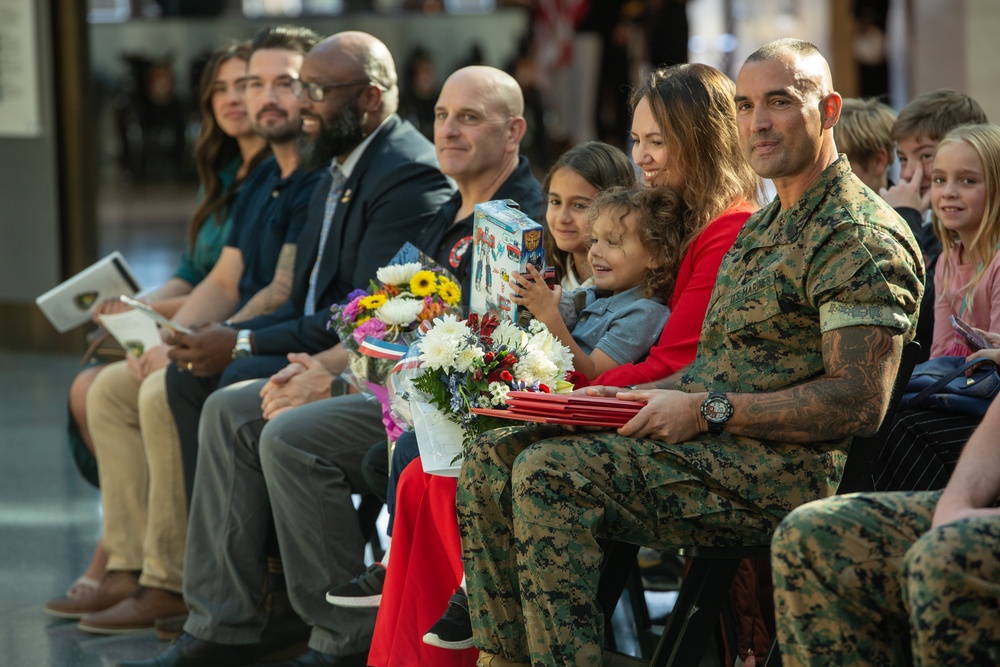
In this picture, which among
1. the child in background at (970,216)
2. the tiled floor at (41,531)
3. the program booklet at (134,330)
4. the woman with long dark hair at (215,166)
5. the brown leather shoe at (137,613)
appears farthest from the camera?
the woman with long dark hair at (215,166)

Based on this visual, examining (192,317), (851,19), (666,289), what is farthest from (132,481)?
(851,19)

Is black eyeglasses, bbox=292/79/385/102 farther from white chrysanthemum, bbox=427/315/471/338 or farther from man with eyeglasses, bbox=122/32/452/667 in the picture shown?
white chrysanthemum, bbox=427/315/471/338

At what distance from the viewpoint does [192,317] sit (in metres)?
4.80

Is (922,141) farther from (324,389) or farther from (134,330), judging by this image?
(134,330)

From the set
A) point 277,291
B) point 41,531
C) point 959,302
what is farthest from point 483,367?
point 41,531

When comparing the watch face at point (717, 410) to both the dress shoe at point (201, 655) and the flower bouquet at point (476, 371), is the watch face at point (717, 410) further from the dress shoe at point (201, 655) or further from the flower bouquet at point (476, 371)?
the dress shoe at point (201, 655)

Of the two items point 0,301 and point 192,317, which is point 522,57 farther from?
point 192,317

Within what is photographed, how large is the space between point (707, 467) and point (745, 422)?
0.39 ft

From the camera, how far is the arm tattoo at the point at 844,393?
256 cm

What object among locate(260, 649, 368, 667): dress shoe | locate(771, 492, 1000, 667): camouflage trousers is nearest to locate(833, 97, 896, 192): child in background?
locate(771, 492, 1000, 667): camouflage trousers

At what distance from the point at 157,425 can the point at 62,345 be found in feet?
15.3

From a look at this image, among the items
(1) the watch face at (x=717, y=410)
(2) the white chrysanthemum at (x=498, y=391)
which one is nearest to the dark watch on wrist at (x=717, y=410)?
(1) the watch face at (x=717, y=410)

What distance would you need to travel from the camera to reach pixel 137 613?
166 inches

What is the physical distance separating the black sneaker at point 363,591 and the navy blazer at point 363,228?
0.91m
